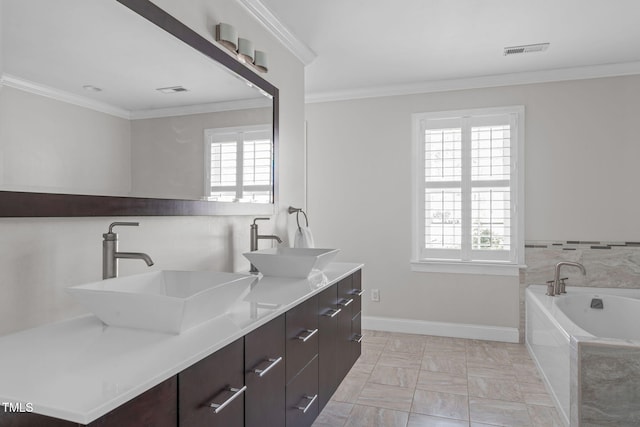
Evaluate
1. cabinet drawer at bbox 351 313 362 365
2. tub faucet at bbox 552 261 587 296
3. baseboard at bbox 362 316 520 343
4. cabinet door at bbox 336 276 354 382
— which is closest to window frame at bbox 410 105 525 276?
tub faucet at bbox 552 261 587 296

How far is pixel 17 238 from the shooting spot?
1259 mm

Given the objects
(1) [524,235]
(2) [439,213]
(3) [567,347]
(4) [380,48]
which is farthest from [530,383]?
(4) [380,48]

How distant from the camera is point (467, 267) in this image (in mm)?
4035

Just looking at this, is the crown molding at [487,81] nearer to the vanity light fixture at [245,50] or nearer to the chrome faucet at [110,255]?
the vanity light fixture at [245,50]

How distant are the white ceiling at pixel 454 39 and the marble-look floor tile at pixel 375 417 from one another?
2.51m

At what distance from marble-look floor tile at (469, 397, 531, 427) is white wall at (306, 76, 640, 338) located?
1367 millimetres

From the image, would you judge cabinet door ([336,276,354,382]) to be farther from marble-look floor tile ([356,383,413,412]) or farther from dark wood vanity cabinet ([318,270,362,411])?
marble-look floor tile ([356,383,413,412])

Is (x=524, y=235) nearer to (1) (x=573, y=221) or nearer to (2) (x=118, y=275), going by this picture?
(1) (x=573, y=221)

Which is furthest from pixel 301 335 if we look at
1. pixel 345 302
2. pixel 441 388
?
pixel 441 388

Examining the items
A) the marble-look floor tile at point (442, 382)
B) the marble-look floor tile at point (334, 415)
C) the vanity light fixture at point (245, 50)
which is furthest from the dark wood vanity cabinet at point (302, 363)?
the vanity light fixture at point (245, 50)

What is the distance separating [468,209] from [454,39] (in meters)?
1.61

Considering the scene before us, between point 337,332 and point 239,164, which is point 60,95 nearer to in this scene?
point 239,164

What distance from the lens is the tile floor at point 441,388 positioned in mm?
2539

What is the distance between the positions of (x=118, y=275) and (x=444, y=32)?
8.60 feet
